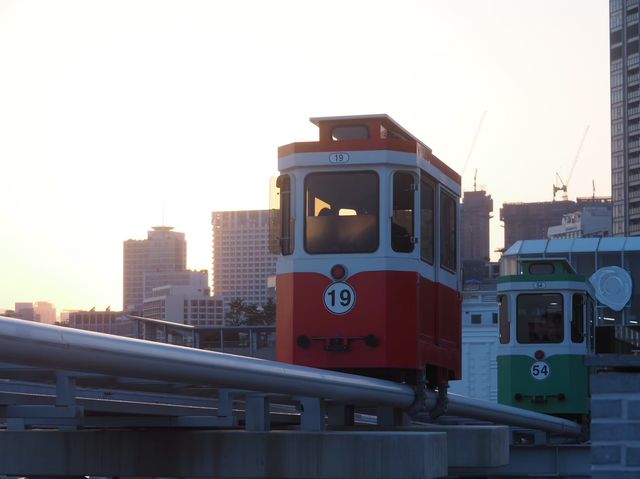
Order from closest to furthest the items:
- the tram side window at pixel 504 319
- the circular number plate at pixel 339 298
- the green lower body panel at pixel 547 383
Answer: the circular number plate at pixel 339 298 < the green lower body panel at pixel 547 383 < the tram side window at pixel 504 319

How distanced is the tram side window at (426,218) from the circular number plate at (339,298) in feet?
3.01

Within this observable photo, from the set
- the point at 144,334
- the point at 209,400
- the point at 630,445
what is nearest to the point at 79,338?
A: the point at 630,445

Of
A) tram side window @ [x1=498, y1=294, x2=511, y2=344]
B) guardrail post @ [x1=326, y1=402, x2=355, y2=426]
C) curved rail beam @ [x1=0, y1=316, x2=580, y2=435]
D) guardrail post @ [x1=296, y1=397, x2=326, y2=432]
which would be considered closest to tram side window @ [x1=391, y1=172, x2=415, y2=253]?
curved rail beam @ [x1=0, y1=316, x2=580, y2=435]

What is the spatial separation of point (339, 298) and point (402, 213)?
3.47ft

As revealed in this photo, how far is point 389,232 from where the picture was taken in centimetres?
1559

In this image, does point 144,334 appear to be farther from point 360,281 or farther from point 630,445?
point 630,445

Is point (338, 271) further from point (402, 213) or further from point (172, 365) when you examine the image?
point (172, 365)

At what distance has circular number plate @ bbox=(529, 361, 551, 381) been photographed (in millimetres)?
29234

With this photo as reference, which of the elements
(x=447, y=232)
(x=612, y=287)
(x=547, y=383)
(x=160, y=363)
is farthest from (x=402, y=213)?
(x=612, y=287)

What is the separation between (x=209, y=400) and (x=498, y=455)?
3.60 meters

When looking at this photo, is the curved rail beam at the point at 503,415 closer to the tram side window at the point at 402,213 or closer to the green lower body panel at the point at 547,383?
the green lower body panel at the point at 547,383

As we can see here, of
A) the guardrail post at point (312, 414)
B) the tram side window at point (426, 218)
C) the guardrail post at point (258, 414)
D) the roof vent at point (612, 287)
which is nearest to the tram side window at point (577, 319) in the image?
the roof vent at point (612, 287)

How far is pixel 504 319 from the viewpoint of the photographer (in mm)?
29906

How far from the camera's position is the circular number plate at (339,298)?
51.1ft
